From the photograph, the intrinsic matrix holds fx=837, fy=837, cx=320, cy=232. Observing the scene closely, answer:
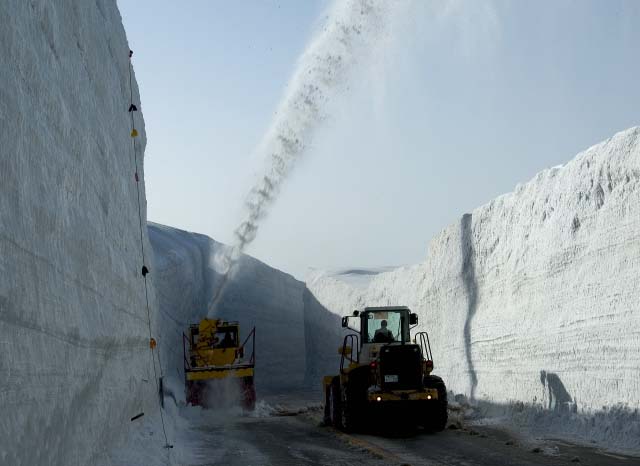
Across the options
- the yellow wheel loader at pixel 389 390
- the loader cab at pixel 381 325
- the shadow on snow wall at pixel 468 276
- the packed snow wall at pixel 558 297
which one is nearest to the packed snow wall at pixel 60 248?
the yellow wheel loader at pixel 389 390

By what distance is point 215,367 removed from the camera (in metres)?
25.0

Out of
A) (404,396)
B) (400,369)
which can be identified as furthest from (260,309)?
(404,396)

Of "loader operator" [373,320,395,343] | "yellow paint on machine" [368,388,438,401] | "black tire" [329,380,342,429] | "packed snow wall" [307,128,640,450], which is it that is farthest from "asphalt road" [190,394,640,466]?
"loader operator" [373,320,395,343]

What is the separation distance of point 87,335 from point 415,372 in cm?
837

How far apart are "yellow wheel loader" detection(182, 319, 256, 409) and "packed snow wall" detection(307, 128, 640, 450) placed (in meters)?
6.12

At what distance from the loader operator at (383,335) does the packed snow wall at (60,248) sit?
579 cm

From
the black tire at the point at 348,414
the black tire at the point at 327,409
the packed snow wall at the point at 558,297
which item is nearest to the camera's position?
the packed snow wall at the point at 558,297

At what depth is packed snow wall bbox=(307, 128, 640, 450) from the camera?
14.5 m

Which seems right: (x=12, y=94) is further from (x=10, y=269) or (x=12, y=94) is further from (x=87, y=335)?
(x=87, y=335)

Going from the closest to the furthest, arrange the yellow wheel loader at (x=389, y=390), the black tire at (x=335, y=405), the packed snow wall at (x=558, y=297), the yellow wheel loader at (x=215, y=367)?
the packed snow wall at (x=558, y=297) < the yellow wheel loader at (x=389, y=390) < the black tire at (x=335, y=405) < the yellow wheel loader at (x=215, y=367)

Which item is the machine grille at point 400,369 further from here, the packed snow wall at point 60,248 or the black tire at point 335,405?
the packed snow wall at point 60,248

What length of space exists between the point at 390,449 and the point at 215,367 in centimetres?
1328

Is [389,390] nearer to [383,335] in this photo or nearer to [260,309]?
[383,335]

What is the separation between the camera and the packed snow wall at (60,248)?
17.6 feet
